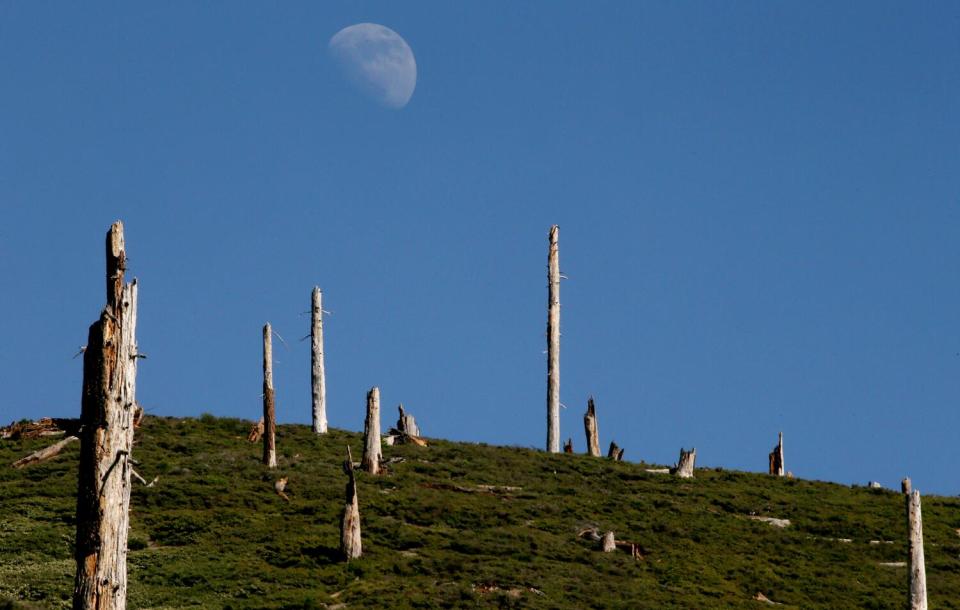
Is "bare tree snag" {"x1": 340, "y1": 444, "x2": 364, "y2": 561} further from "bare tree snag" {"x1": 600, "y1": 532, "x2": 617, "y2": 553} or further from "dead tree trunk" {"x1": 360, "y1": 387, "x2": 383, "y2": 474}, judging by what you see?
"dead tree trunk" {"x1": 360, "y1": 387, "x2": 383, "y2": 474}

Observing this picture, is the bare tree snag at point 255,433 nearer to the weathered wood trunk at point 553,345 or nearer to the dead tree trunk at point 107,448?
the weathered wood trunk at point 553,345

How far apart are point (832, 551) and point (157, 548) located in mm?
23867

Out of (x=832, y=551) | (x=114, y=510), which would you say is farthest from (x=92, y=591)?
(x=832, y=551)

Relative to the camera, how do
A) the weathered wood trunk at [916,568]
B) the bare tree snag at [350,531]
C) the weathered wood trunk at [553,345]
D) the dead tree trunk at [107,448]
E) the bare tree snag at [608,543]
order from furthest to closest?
1. the weathered wood trunk at [553,345]
2. the bare tree snag at [608,543]
3. the bare tree snag at [350,531]
4. the weathered wood trunk at [916,568]
5. the dead tree trunk at [107,448]

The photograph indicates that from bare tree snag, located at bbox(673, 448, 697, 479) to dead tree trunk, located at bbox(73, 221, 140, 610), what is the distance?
132 ft

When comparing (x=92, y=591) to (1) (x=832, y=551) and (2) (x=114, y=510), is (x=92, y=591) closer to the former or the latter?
(2) (x=114, y=510)

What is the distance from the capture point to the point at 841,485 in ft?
195

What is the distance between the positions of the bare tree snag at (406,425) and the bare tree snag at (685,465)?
1262 cm

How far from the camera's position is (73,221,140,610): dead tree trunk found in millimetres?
20203

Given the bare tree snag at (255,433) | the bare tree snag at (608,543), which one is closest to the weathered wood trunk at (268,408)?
the bare tree snag at (255,433)

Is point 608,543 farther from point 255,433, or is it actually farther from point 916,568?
point 255,433

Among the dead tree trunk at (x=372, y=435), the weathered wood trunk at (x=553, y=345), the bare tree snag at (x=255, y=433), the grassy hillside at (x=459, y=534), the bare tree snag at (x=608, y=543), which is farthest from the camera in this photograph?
the weathered wood trunk at (x=553, y=345)

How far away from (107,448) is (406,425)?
41.8m

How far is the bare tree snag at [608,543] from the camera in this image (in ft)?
142
